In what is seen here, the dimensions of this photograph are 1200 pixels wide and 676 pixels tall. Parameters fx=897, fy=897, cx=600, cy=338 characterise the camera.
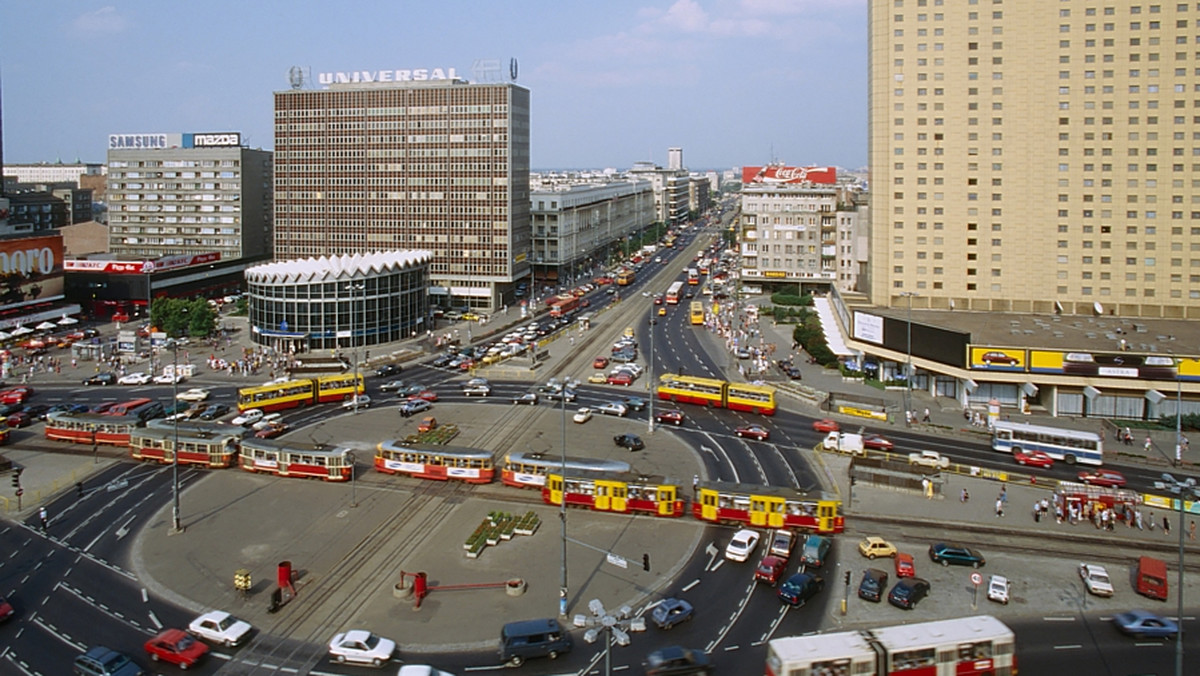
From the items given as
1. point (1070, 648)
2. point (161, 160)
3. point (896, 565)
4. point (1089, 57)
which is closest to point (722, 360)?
point (1089, 57)

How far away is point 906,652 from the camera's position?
30078 millimetres

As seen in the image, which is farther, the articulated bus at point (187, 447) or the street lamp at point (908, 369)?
the street lamp at point (908, 369)

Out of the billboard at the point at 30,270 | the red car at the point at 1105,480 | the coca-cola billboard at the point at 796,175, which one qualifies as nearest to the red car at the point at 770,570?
the red car at the point at 1105,480

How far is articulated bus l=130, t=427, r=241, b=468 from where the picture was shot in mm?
55875

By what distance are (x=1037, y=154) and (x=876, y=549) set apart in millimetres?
55761

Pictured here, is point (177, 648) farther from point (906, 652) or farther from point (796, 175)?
point (796, 175)

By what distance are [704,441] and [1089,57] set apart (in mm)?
52528

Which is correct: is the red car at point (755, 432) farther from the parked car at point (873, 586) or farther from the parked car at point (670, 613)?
the parked car at point (670, 613)

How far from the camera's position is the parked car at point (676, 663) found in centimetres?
3128

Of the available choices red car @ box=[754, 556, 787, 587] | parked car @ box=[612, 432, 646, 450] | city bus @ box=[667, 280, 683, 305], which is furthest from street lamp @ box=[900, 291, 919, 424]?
city bus @ box=[667, 280, 683, 305]

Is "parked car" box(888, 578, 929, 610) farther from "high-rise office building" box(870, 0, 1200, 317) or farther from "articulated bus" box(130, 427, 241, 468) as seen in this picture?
"high-rise office building" box(870, 0, 1200, 317)

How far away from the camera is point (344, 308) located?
308ft

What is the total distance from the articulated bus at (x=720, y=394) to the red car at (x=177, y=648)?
4624cm

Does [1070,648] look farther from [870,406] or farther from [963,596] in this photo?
[870,406]
